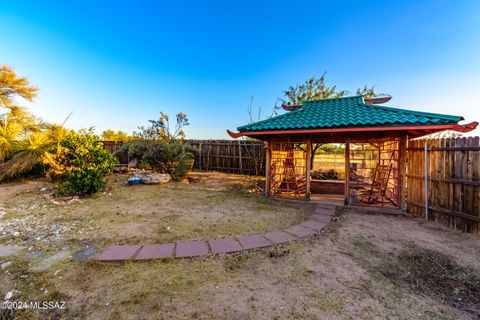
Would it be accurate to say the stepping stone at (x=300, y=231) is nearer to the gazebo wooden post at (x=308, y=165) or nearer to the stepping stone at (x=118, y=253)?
the gazebo wooden post at (x=308, y=165)

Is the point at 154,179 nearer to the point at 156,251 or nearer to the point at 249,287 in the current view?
the point at 156,251

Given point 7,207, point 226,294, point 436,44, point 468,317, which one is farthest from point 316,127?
point 7,207

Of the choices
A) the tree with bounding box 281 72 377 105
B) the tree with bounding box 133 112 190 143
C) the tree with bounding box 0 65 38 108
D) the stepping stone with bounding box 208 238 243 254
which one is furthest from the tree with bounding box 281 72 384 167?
the tree with bounding box 0 65 38 108

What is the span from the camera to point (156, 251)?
2.46 m

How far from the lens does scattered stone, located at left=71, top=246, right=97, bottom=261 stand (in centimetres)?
231

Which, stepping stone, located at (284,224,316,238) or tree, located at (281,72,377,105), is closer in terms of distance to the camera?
stepping stone, located at (284,224,316,238)

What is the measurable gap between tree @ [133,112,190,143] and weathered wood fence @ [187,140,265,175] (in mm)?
2035

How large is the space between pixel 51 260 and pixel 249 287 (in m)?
2.23

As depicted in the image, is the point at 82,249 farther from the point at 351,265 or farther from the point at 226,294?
the point at 351,265

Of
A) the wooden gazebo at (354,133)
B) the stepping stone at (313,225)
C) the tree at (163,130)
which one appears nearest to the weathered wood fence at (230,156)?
the tree at (163,130)

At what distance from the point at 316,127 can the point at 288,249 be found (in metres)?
3.03

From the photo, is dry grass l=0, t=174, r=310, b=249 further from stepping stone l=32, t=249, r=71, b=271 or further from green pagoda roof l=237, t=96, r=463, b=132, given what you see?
green pagoda roof l=237, t=96, r=463, b=132

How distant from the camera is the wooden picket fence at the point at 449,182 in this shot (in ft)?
10.9

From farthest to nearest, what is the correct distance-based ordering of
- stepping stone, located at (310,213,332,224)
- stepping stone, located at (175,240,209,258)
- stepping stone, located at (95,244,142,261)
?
stepping stone, located at (310,213,332,224)
stepping stone, located at (175,240,209,258)
stepping stone, located at (95,244,142,261)
